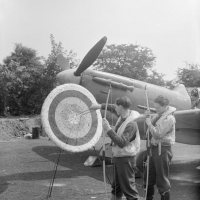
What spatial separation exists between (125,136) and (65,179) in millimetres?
3133

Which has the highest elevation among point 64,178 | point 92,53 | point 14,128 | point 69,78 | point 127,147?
point 92,53

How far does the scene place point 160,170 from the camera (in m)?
4.02

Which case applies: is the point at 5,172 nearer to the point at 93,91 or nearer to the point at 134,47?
the point at 93,91

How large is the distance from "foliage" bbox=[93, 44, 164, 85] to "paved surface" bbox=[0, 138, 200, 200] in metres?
33.5

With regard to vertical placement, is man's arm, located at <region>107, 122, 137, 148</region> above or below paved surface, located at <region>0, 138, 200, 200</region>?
above

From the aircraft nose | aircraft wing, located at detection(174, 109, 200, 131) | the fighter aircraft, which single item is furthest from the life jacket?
the aircraft nose

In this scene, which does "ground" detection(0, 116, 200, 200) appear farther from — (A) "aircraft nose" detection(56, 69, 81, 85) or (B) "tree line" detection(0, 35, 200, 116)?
(B) "tree line" detection(0, 35, 200, 116)

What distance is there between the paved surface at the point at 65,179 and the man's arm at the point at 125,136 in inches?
67.6

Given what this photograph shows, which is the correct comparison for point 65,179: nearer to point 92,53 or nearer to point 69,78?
point 69,78

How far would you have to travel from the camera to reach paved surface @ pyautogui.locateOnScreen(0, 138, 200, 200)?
4977 millimetres

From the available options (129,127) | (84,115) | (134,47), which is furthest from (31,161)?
(134,47)

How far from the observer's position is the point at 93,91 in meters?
8.16

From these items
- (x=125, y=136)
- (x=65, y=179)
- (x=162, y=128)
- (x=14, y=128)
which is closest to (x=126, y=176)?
(x=125, y=136)

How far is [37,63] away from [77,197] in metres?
24.3
